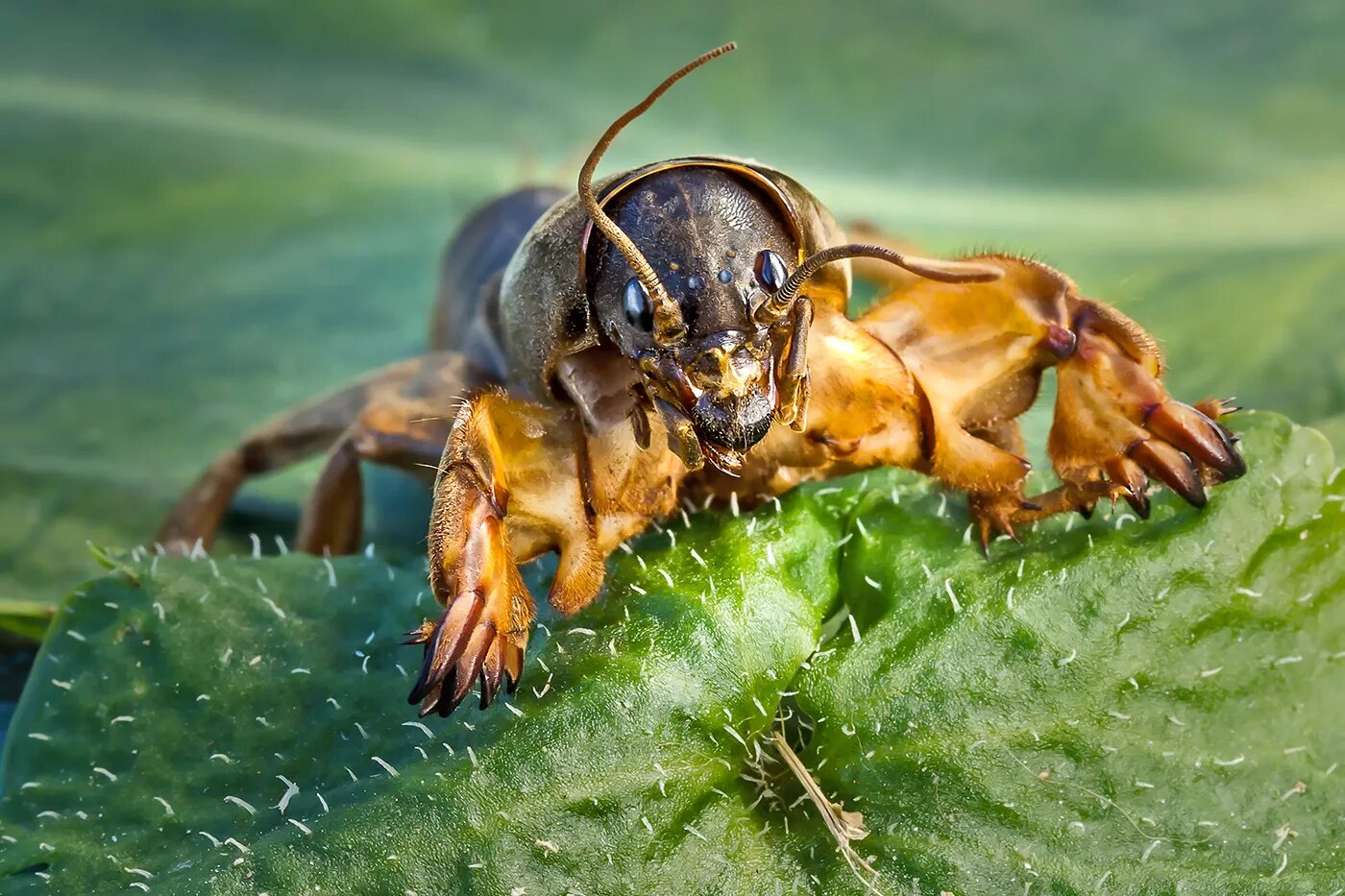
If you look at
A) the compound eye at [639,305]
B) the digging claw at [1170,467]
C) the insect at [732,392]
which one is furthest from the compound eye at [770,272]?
the digging claw at [1170,467]

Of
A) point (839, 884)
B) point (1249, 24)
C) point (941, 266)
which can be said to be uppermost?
point (1249, 24)

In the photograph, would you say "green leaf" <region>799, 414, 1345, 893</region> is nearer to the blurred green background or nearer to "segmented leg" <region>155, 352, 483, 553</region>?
"segmented leg" <region>155, 352, 483, 553</region>

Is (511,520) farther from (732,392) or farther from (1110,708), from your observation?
(1110,708)

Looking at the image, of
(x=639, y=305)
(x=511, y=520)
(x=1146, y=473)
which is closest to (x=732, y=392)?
(x=639, y=305)

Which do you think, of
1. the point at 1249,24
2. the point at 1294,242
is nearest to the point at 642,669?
the point at 1294,242

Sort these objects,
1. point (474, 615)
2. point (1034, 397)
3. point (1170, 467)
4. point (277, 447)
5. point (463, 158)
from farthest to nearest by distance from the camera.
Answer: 1. point (463, 158)
2. point (277, 447)
3. point (1034, 397)
4. point (1170, 467)
5. point (474, 615)

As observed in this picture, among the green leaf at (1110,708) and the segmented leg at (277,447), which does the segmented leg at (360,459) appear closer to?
the segmented leg at (277,447)

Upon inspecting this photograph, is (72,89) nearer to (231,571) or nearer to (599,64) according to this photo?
(599,64)
